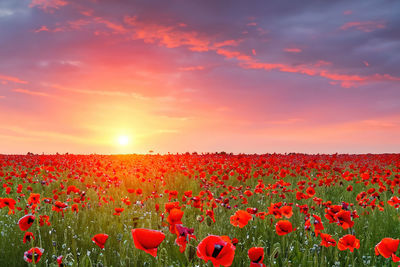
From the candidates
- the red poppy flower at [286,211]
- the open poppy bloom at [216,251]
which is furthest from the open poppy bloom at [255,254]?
the red poppy flower at [286,211]

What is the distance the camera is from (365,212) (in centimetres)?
651

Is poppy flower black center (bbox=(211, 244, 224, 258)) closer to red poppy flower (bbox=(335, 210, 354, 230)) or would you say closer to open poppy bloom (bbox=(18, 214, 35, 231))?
open poppy bloom (bbox=(18, 214, 35, 231))

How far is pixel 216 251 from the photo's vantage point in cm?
178

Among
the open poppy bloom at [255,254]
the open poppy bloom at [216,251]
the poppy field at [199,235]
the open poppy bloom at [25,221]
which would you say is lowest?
the poppy field at [199,235]

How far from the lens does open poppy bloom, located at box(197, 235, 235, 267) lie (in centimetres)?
178

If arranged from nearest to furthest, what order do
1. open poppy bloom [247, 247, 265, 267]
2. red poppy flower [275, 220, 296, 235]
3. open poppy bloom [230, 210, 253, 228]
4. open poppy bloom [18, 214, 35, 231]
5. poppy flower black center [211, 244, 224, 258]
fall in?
poppy flower black center [211, 244, 224, 258]
open poppy bloom [247, 247, 265, 267]
open poppy bloom [18, 214, 35, 231]
red poppy flower [275, 220, 296, 235]
open poppy bloom [230, 210, 253, 228]

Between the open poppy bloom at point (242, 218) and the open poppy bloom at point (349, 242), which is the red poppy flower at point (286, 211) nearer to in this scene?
the open poppy bloom at point (242, 218)

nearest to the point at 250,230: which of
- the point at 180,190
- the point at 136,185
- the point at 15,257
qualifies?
the point at 15,257

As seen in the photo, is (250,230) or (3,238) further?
(250,230)

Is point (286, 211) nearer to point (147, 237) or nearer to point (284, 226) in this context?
point (284, 226)

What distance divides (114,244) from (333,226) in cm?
349

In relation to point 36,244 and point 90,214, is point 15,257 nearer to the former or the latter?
point 36,244

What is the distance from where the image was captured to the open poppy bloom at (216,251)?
5.84 ft

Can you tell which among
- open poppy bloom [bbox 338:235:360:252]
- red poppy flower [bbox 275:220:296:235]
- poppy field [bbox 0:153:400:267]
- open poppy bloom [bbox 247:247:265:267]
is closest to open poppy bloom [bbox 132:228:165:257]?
poppy field [bbox 0:153:400:267]
